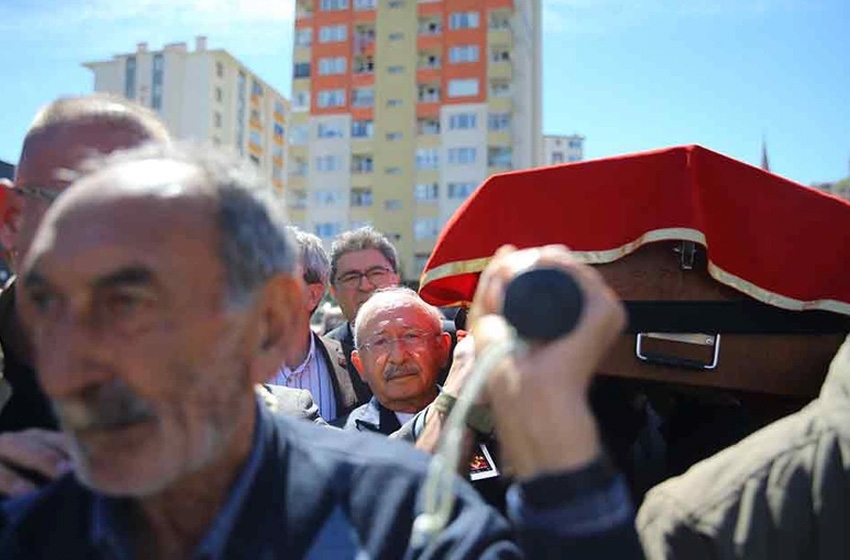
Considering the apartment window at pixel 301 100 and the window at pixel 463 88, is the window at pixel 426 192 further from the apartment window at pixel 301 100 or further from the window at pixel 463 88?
the apartment window at pixel 301 100

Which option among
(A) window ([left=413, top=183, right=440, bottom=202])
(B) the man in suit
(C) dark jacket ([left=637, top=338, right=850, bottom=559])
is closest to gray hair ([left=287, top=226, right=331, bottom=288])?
(B) the man in suit

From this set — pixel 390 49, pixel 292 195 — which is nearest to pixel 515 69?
pixel 390 49

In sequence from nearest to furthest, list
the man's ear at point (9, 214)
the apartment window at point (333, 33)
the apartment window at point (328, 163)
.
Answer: the man's ear at point (9, 214)
the apartment window at point (333, 33)
the apartment window at point (328, 163)

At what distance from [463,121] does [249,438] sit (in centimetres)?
5568

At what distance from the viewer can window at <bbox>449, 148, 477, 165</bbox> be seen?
55625mm

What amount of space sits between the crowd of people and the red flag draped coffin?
2.35 feet

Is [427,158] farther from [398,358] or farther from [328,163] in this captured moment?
[398,358]

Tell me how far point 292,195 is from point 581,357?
61.0 metres

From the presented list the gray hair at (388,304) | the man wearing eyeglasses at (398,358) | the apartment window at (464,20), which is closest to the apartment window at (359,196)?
the apartment window at (464,20)

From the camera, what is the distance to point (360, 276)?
16.7 ft

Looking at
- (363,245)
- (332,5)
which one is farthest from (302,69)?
(363,245)

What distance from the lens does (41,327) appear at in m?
1.39

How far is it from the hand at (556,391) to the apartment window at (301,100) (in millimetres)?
59842

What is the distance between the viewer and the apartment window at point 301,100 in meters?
59.4
